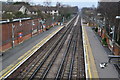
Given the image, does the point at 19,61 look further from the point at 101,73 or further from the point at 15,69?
the point at 101,73

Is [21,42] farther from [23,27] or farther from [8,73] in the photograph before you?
[8,73]

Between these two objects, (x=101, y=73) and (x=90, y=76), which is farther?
(x=101, y=73)

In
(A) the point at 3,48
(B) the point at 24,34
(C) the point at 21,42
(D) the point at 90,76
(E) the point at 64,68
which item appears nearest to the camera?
(D) the point at 90,76

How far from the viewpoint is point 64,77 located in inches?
479

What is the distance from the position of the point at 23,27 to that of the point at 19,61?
37.3 ft

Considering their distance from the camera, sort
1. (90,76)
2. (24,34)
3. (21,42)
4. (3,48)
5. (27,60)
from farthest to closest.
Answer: (24,34)
(21,42)
(3,48)
(27,60)
(90,76)

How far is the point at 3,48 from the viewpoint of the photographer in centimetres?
1834

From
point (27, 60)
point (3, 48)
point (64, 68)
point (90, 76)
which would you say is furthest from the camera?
point (3, 48)

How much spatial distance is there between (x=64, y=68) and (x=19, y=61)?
3.66 meters

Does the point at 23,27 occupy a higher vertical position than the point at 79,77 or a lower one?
higher

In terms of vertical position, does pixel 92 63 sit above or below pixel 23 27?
below

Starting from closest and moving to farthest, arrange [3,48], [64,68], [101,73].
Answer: [101,73] → [64,68] → [3,48]

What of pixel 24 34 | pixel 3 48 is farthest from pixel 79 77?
pixel 24 34

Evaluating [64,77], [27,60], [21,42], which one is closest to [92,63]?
[64,77]
